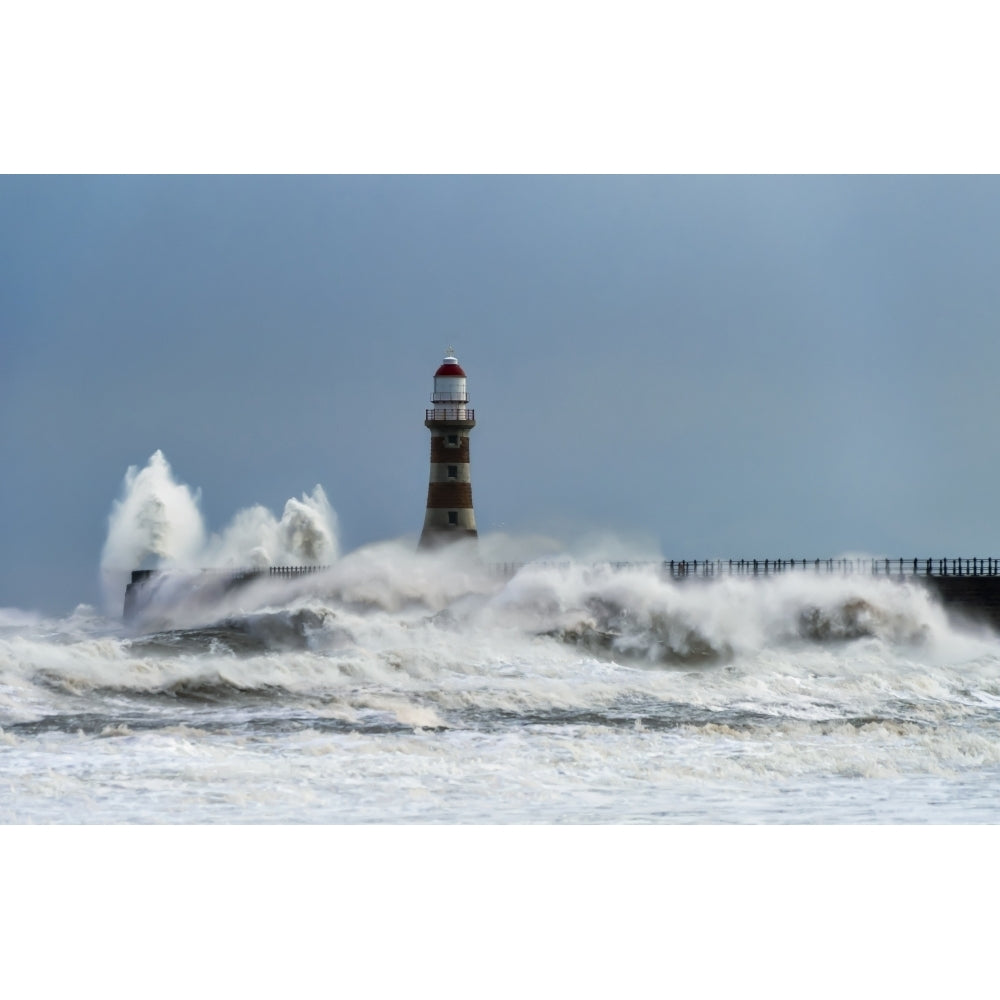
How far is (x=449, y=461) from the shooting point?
23.0 m

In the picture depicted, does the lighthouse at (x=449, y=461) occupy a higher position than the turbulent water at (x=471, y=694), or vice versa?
the lighthouse at (x=449, y=461)

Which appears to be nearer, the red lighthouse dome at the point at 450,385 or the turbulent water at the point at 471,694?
the turbulent water at the point at 471,694

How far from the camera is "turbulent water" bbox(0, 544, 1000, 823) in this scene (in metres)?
10.6

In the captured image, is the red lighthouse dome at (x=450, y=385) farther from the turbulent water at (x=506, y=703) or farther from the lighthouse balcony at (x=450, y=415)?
the turbulent water at (x=506, y=703)

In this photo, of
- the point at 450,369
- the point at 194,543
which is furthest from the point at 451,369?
the point at 194,543

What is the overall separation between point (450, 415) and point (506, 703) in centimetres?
854

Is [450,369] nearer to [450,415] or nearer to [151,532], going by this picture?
[450,415]

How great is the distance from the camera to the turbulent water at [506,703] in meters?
10.6

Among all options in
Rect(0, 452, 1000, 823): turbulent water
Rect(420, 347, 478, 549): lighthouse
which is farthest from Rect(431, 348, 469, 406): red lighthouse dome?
Rect(0, 452, 1000, 823): turbulent water

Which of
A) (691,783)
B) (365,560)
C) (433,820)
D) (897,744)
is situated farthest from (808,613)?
(433,820)

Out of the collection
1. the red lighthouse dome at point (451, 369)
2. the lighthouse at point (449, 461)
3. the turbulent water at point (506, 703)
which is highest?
the red lighthouse dome at point (451, 369)

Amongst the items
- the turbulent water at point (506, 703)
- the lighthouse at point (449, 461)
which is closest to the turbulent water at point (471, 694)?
the turbulent water at point (506, 703)

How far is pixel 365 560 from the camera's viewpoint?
77.2ft

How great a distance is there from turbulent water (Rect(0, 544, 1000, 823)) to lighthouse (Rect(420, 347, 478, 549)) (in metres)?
0.45
